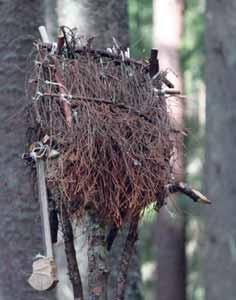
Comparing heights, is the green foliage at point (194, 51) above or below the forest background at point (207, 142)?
above

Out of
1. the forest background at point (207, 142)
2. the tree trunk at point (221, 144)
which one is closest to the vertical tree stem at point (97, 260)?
the forest background at point (207, 142)

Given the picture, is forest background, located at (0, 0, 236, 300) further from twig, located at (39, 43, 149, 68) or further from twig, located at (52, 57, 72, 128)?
twig, located at (52, 57, 72, 128)

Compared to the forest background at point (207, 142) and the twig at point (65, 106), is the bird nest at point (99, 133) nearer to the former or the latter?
the twig at point (65, 106)

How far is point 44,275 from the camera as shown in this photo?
9.18 feet

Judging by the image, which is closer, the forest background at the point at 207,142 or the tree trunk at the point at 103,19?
the forest background at the point at 207,142

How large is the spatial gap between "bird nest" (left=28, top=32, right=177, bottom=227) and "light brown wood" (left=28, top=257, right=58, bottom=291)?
172 mm

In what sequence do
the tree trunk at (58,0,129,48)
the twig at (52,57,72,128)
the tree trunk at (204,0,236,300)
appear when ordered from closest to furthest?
the twig at (52,57,72,128) → the tree trunk at (58,0,129,48) → the tree trunk at (204,0,236,300)

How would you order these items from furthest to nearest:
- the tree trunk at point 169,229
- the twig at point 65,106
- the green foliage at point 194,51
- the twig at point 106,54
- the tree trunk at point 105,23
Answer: the green foliage at point 194,51
the tree trunk at point 169,229
the tree trunk at point 105,23
the twig at point 106,54
the twig at point 65,106

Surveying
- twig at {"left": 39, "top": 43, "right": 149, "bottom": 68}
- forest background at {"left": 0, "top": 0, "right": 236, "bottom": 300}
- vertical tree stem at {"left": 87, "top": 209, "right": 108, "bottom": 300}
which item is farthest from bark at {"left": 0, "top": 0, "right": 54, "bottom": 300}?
vertical tree stem at {"left": 87, "top": 209, "right": 108, "bottom": 300}

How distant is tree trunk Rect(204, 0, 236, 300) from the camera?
6.78 metres

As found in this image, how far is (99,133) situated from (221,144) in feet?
14.0

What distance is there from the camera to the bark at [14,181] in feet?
12.4

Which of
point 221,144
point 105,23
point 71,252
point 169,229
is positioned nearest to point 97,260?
point 71,252

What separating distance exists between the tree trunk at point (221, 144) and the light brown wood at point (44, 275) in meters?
4.11
